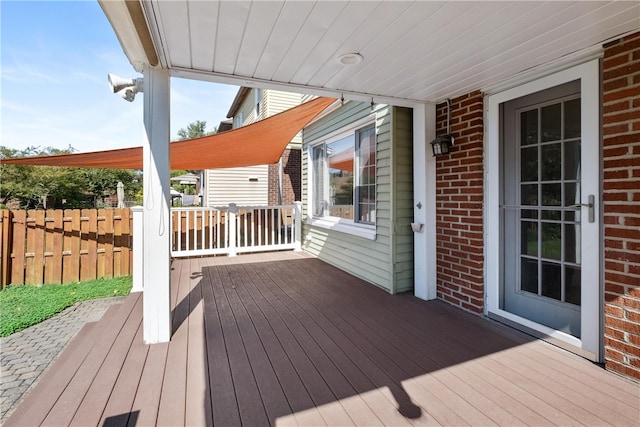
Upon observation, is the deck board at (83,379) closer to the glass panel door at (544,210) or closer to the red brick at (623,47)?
the glass panel door at (544,210)

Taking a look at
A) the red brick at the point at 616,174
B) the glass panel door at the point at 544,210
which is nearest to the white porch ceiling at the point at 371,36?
the glass panel door at the point at 544,210

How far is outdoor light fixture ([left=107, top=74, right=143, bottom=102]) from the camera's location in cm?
271

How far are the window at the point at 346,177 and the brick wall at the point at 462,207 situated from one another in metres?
1.16

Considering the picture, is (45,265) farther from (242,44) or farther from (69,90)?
(69,90)

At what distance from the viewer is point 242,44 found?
7.73ft

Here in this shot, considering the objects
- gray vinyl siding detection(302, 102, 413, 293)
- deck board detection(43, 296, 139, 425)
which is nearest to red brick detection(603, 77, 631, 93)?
gray vinyl siding detection(302, 102, 413, 293)

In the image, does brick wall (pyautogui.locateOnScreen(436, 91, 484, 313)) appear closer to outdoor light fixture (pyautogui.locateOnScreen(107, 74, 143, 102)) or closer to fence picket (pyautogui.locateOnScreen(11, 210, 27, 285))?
outdoor light fixture (pyautogui.locateOnScreen(107, 74, 143, 102))

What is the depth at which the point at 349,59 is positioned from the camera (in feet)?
8.67

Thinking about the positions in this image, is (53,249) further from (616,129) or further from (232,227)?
(616,129)

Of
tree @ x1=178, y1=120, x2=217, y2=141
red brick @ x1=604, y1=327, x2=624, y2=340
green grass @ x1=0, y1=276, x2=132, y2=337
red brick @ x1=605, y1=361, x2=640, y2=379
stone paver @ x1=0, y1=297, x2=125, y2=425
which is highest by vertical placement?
tree @ x1=178, y1=120, x2=217, y2=141

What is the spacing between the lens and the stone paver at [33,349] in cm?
249

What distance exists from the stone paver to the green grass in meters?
0.16

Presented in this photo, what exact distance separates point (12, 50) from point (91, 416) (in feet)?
32.8

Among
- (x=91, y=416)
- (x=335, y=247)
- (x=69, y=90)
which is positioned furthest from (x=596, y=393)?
(x=69, y=90)
